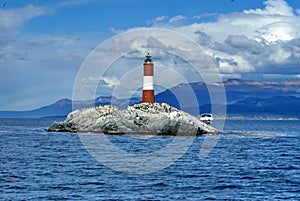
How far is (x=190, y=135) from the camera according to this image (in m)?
83.1

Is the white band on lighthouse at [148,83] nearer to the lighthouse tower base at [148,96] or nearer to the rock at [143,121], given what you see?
the lighthouse tower base at [148,96]

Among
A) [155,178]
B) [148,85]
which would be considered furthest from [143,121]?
[155,178]

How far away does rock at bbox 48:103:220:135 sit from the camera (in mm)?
82375

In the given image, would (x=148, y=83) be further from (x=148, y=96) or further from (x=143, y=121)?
(x=143, y=121)

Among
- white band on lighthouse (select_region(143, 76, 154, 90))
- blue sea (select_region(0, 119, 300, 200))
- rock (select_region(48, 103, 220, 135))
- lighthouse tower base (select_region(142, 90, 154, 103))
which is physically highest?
white band on lighthouse (select_region(143, 76, 154, 90))

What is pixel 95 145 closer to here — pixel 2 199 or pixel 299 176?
pixel 299 176

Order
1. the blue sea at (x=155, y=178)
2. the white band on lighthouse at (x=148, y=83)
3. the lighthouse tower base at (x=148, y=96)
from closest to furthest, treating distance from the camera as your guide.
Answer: the blue sea at (x=155, y=178), the white band on lighthouse at (x=148, y=83), the lighthouse tower base at (x=148, y=96)

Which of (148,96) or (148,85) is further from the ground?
(148,85)

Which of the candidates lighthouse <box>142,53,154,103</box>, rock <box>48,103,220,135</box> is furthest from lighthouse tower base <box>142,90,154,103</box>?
rock <box>48,103,220,135</box>

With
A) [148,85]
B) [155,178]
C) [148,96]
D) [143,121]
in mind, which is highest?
[148,85]

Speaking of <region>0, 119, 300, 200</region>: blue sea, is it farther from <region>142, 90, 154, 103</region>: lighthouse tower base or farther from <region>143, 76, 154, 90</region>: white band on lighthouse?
<region>142, 90, 154, 103</region>: lighthouse tower base

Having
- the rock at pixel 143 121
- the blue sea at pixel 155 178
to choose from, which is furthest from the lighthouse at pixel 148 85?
the blue sea at pixel 155 178

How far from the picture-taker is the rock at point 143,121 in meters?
82.4

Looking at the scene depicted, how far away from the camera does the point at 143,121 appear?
83188 millimetres
